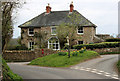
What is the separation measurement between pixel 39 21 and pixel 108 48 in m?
Result: 17.5

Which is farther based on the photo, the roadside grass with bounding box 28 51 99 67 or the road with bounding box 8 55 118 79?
the roadside grass with bounding box 28 51 99 67

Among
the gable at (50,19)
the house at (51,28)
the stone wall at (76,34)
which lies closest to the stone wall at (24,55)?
the house at (51,28)

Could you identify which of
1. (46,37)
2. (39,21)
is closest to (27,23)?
(39,21)

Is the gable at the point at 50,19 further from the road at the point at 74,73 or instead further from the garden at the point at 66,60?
the road at the point at 74,73

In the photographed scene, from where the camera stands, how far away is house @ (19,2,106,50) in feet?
123

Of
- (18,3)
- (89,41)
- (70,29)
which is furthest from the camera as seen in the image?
(89,41)

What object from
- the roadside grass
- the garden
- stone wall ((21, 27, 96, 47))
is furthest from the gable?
the roadside grass

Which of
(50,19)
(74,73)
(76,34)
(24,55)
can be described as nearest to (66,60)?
(74,73)

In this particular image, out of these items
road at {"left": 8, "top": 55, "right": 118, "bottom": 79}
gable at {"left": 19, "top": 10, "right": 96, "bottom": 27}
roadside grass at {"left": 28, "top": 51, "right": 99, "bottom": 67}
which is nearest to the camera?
road at {"left": 8, "top": 55, "right": 118, "bottom": 79}

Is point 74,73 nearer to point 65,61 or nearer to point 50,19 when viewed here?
point 65,61

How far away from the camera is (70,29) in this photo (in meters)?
23.2

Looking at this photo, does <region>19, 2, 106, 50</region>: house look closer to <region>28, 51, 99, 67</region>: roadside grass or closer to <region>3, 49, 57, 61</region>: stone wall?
<region>3, 49, 57, 61</region>: stone wall

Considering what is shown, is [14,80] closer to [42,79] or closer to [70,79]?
[42,79]

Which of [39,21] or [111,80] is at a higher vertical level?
[39,21]
